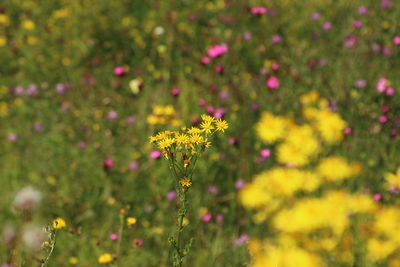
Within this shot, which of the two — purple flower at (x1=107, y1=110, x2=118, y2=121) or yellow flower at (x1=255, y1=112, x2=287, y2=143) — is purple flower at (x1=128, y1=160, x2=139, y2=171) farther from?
yellow flower at (x1=255, y1=112, x2=287, y2=143)

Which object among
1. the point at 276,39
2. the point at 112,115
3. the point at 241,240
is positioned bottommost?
the point at 241,240

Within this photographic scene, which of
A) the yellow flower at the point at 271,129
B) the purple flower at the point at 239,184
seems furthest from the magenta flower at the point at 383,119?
the purple flower at the point at 239,184

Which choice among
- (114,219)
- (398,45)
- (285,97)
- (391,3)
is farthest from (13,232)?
(391,3)

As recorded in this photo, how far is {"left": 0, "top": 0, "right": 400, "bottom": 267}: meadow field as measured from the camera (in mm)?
1969

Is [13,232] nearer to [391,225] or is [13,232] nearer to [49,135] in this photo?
[49,135]

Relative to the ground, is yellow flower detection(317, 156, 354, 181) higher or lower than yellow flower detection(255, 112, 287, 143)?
lower

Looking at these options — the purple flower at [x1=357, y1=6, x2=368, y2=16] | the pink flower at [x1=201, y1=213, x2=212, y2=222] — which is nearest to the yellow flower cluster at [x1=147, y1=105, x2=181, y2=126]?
the pink flower at [x1=201, y1=213, x2=212, y2=222]

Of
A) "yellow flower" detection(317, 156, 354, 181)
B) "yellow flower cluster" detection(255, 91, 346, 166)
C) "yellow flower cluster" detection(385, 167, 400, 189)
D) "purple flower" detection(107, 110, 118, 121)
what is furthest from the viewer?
"purple flower" detection(107, 110, 118, 121)

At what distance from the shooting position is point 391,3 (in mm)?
3783

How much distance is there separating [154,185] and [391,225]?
46.4 inches

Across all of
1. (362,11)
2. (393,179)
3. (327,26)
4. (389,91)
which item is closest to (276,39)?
(327,26)

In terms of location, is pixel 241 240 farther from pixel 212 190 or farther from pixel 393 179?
pixel 393 179

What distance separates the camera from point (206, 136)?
4.21 feet

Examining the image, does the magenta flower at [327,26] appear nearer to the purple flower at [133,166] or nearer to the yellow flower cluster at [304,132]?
the yellow flower cluster at [304,132]
